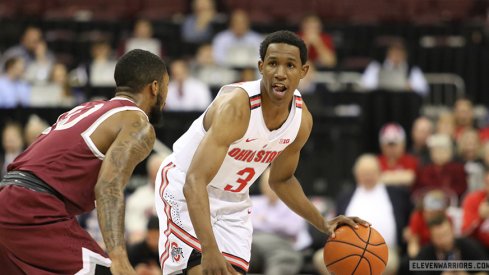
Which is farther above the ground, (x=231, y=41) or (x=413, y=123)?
(x=231, y=41)

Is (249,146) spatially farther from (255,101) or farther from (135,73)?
(135,73)

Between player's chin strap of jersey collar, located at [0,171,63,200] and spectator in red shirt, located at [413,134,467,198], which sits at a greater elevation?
player's chin strap of jersey collar, located at [0,171,63,200]

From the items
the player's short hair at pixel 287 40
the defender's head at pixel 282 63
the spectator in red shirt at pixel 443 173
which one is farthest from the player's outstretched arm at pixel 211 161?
the spectator in red shirt at pixel 443 173

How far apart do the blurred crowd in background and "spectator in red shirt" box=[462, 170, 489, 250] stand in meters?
0.02

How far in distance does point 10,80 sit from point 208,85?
2.77 metres

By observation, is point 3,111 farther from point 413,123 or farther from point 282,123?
point 282,123

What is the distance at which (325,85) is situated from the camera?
12.9 meters

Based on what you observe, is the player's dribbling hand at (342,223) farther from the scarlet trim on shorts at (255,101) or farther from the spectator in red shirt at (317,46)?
the spectator in red shirt at (317,46)

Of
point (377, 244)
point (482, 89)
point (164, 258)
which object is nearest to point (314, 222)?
point (377, 244)

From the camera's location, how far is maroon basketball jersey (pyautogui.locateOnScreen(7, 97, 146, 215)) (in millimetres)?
4812

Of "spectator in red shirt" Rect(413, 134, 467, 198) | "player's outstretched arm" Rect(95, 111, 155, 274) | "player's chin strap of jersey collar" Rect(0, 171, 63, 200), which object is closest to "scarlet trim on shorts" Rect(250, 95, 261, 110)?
"player's outstretched arm" Rect(95, 111, 155, 274)

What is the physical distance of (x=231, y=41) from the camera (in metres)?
14.5

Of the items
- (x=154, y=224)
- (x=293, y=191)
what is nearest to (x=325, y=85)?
(x=154, y=224)

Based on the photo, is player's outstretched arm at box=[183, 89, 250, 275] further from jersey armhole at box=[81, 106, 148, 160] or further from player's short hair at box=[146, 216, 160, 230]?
player's short hair at box=[146, 216, 160, 230]
